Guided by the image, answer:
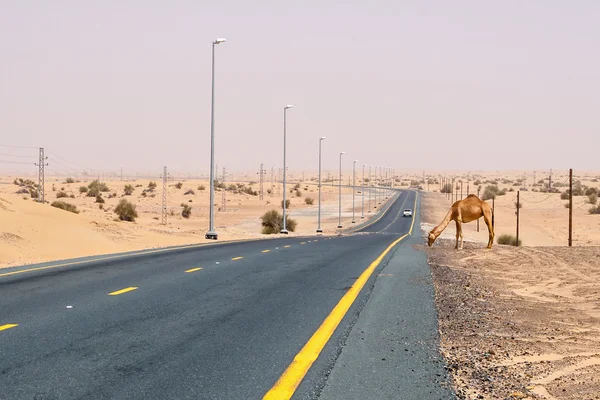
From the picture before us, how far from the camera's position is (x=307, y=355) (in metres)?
6.89

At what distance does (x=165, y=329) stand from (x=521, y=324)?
4.93 metres

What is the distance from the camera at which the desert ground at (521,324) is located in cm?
609

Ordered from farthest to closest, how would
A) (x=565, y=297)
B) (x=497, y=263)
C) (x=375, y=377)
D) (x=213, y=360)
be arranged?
(x=497, y=263), (x=565, y=297), (x=213, y=360), (x=375, y=377)

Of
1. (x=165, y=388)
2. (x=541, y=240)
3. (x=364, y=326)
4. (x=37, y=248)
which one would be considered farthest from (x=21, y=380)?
(x=541, y=240)

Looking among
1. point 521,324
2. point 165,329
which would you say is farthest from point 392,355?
point 521,324

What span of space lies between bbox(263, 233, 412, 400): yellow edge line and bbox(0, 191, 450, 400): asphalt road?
8 cm

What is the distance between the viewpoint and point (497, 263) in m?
20.3

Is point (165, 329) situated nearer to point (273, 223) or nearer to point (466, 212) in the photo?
point (466, 212)

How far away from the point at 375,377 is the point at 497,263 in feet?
50.0

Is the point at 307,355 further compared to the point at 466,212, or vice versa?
the point at 466,212

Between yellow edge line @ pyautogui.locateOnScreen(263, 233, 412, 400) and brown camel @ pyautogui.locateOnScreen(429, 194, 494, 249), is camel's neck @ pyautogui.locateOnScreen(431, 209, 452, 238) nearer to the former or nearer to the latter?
brown camel @ pyautogui.locateOnScreen(429, 194, 494, 249)

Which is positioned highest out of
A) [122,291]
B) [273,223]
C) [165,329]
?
[165,329]

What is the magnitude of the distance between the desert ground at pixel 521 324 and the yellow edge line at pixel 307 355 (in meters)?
1.39

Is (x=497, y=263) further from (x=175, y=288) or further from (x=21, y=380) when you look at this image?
(x=21, y=380)
